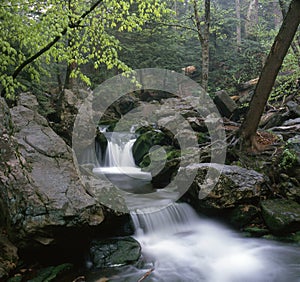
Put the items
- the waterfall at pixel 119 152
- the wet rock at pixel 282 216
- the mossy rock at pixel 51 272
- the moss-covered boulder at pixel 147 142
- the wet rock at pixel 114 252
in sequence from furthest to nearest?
1. the waterfall at pixel 119 152
2. the moss-covered boulder at pixel 147 142
3. the wet rock at pixel 282 216
4. the wet rock at pixel 114 252
5. the mossy rock at pixel 51 272

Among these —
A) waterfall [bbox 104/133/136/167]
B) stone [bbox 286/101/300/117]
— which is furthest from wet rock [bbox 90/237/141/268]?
stone [bbox 286/101/300/117]

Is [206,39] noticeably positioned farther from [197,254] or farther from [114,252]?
[114,252]

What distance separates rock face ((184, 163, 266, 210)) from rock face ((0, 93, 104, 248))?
2.53 m

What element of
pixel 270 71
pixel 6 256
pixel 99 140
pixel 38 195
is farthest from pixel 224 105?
pixel 6 256

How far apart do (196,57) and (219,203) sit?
59.4 ft

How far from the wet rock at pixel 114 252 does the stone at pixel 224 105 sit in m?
9.48

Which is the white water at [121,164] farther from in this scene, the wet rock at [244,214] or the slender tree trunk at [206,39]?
the slender tree trunk at [206,39]

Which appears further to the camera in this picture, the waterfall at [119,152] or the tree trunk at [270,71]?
the waterfall at [119,152]

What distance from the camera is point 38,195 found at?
431 centimetres

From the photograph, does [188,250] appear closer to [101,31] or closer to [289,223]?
[289,223]

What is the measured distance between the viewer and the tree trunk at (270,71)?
668cm

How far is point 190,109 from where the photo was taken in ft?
43.6

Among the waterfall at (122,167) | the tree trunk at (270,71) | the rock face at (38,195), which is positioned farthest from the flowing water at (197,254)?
the tree trunk at (270,71)

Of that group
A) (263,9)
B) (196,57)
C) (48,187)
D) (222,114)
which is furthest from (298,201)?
(263,9)
